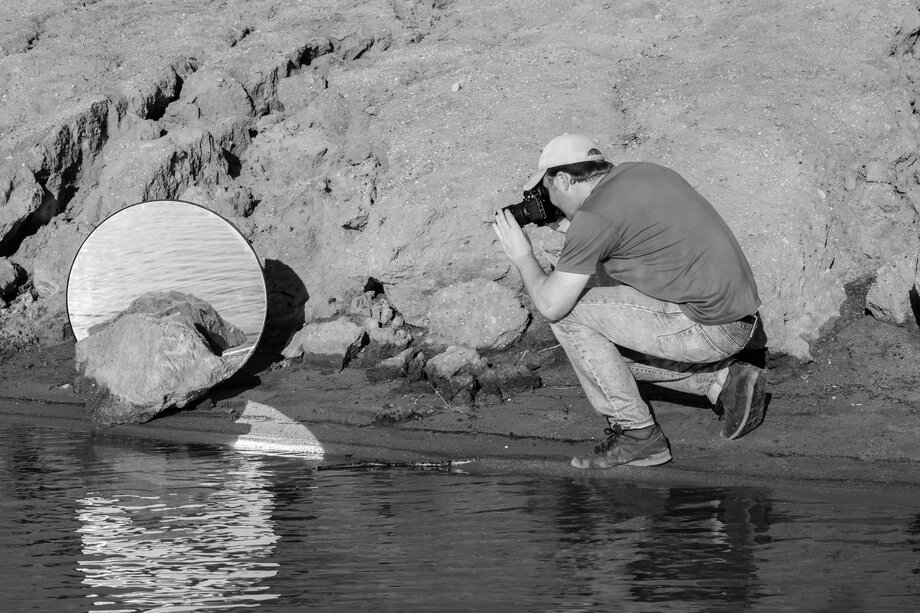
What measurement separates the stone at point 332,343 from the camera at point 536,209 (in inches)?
80.8

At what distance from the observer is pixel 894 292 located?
5.35 metres

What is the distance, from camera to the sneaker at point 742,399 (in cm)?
428

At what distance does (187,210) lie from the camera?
621 cm

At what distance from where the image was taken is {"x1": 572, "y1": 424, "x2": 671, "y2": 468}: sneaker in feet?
13.8

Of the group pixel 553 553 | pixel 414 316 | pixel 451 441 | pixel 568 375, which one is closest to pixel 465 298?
pixel 414 316

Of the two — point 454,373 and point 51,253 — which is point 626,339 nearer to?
point 454,373

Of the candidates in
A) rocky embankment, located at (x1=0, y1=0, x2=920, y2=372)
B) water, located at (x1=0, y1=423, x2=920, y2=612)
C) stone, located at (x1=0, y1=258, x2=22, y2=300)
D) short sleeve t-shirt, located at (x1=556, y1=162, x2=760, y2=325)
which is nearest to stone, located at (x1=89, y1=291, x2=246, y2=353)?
rocky embankment, located at (x1=0, y1=0, x2=920, y2=372)

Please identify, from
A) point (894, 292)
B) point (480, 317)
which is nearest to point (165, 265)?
point (480, 317)

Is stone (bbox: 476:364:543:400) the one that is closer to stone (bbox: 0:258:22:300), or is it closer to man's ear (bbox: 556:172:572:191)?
man's ear (bbox: 556:172:572:191)

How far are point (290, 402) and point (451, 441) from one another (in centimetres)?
120

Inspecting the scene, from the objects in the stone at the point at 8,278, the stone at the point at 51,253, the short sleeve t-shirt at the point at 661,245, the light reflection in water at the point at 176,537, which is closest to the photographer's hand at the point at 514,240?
the short sleeve t-shirt at the point at 661,245

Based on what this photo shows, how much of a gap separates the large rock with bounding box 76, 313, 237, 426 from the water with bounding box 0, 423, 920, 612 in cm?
91

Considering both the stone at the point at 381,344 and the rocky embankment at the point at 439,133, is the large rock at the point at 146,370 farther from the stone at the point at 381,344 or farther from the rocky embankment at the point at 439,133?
the rocky embankment at the point at 439,133

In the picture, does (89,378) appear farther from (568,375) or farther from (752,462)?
(752,462)
